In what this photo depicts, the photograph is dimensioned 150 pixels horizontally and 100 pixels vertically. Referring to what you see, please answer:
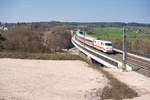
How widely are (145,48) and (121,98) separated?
51238mm

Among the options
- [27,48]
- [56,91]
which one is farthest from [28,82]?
[27,48]

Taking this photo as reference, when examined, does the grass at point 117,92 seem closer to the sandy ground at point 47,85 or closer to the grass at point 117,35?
the sandy ground at point 47,85

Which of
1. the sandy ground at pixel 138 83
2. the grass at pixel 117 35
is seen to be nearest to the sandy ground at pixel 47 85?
the sandy ground at pixel 138 83

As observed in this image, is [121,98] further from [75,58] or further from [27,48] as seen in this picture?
[27,48]

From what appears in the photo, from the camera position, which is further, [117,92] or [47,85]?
[47,85]

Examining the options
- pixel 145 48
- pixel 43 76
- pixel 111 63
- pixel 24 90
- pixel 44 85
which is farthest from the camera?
pixel 145 48

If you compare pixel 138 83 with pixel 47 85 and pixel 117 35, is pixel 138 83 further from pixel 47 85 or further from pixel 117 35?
pixel 117 35

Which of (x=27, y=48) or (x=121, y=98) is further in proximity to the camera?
(x=27, y=48)

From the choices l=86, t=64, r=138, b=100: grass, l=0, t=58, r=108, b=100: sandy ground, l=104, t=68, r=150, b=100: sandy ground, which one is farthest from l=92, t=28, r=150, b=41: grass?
l=0, t=58, r=108, b=100: sandy ground

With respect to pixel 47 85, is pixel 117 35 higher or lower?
higher

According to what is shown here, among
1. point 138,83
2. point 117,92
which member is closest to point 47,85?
point 117,92

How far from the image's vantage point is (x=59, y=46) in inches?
3187

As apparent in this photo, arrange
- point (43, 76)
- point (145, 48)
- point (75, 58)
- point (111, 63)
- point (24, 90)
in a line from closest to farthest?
1. point (24, 90)
2. point (43, 76)
3. point (111, 63)
4. point (75, 58)
5. point (145, 48)

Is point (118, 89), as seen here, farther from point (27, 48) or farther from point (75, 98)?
point (27, 48)
